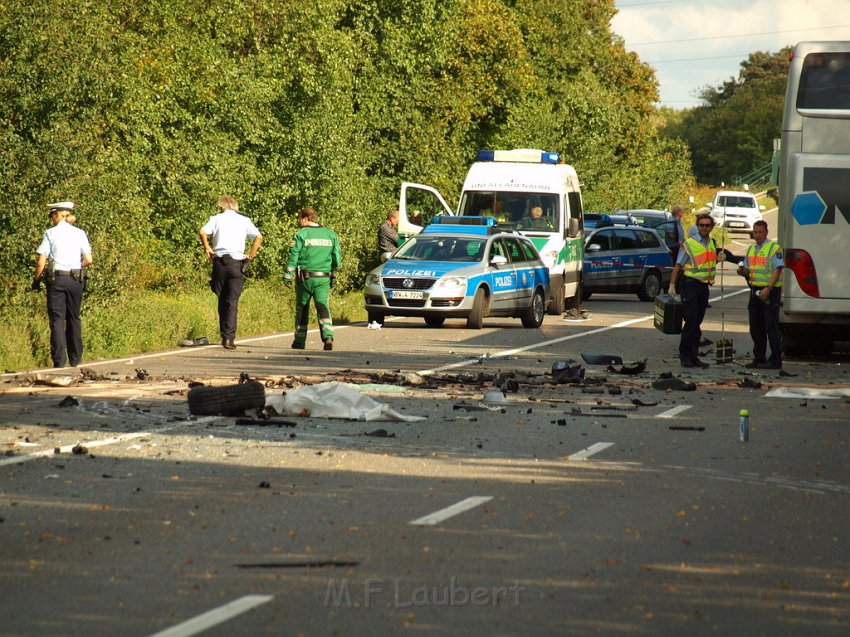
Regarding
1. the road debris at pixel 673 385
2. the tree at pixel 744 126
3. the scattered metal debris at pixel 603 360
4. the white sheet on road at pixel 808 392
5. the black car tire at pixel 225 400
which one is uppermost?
the tree at pixel 744 126

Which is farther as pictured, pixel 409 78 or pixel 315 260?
pixel 409 78

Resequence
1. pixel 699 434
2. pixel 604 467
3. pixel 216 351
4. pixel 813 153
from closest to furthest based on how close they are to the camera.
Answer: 1. pixel 604 467
2. pixel 699 434
3. pixel 813 153
4. pixel 216 351

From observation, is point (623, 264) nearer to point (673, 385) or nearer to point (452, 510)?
point (673, 385)

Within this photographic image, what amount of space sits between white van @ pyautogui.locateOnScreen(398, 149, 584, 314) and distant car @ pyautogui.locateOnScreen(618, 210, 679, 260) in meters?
7.35

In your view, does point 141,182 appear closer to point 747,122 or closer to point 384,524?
point 384,524

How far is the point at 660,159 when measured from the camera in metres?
71.1

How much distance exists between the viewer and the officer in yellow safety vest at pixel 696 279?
1828 centimetres

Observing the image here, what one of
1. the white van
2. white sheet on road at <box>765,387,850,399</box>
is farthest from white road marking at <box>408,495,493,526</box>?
the white van

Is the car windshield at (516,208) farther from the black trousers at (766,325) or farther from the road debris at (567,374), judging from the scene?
the road debris at (567,374)

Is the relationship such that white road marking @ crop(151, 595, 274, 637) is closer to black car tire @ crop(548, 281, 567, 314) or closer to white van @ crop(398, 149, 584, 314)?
white van @ crop(398, 149, 584, 314)

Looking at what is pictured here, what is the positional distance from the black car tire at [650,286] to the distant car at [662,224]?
128 centimetres

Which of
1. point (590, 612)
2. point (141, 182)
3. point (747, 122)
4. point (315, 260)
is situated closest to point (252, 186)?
point (141, 182)

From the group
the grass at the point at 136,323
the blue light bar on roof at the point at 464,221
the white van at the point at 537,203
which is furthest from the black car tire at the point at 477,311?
the white van at the point at 537,203

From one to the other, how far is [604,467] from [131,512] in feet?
11.4
